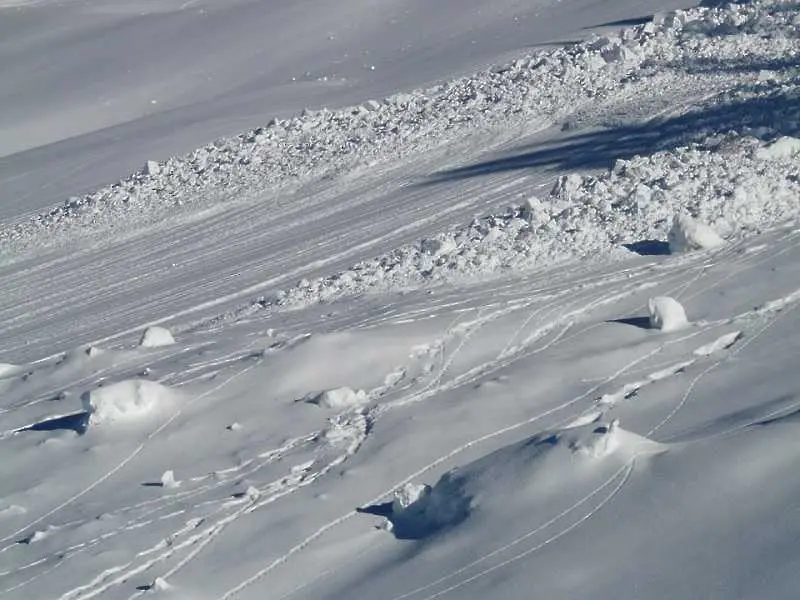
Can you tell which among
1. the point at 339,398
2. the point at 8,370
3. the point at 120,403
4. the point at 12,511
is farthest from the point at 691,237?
the point at 8,370

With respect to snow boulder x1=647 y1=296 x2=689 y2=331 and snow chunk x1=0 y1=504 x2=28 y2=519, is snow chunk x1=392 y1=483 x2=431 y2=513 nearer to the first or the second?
snow chunk x1=0 y1=504 x2=28 y2=519

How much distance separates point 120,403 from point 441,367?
2082mm

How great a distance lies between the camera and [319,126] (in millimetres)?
15969

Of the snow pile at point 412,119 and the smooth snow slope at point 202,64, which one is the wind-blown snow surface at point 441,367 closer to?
the snow pile at point 412,119

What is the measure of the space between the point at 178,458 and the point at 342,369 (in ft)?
4.24

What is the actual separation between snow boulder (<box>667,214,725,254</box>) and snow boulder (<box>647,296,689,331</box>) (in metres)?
1.43

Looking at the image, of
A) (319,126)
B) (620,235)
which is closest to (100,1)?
(319,126)

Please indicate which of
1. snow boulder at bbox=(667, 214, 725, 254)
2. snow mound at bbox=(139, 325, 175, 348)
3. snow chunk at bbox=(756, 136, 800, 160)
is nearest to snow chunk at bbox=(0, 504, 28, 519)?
snow mound at bbox=(139, 325, 175, 348)

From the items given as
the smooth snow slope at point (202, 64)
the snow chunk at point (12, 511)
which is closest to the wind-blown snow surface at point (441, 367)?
the snow chunk at point (12, 511)

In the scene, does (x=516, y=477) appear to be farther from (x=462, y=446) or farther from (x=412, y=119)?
(x=412, y=119)

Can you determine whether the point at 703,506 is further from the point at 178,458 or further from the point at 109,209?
the point at 109,209

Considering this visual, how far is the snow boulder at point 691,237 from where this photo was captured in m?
9.22

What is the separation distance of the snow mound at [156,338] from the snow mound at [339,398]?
7.03ft

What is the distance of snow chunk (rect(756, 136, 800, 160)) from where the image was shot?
10.4 meters
